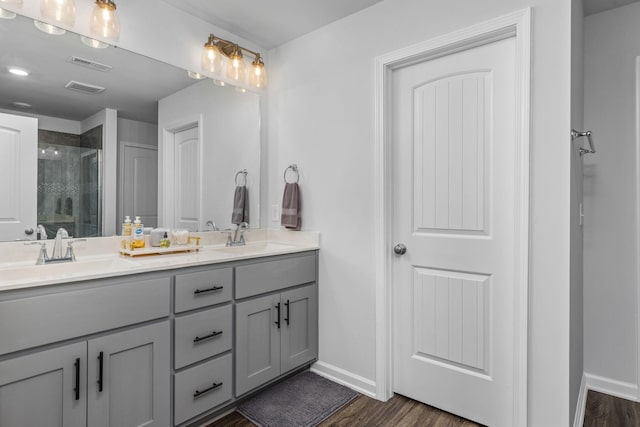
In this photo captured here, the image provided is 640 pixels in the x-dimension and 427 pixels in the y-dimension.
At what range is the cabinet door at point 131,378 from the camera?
1.47 m

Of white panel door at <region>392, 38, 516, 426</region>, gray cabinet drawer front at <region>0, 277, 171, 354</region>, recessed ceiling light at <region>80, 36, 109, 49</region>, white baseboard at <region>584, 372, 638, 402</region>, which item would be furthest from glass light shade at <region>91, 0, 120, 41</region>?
white baseboard at <region>584, 372, 638, 402</region>

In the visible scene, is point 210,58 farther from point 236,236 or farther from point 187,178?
point 236,236

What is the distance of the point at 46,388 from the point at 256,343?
3.24 ft

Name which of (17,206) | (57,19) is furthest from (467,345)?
(57,19)

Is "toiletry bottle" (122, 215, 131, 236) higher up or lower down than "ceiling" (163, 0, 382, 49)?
lower down

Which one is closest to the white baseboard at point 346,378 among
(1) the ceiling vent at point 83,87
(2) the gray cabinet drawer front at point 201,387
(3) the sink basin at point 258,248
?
(2) the gray cabinet drawer front at point 201,387

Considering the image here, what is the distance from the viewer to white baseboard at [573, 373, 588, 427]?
5.91 feet

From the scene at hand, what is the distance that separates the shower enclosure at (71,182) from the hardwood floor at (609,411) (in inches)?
113

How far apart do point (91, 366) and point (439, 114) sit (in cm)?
205

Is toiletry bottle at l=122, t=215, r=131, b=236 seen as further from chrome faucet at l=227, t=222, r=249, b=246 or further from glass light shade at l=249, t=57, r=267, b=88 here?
glass light shade at l=249, t=57, r=267, b=88

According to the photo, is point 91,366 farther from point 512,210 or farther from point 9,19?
point 512,210

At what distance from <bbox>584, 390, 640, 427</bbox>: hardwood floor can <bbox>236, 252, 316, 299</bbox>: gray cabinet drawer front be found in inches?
68.6

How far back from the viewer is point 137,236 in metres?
2.07

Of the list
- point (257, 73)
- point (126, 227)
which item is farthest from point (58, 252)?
point (257, 73)
